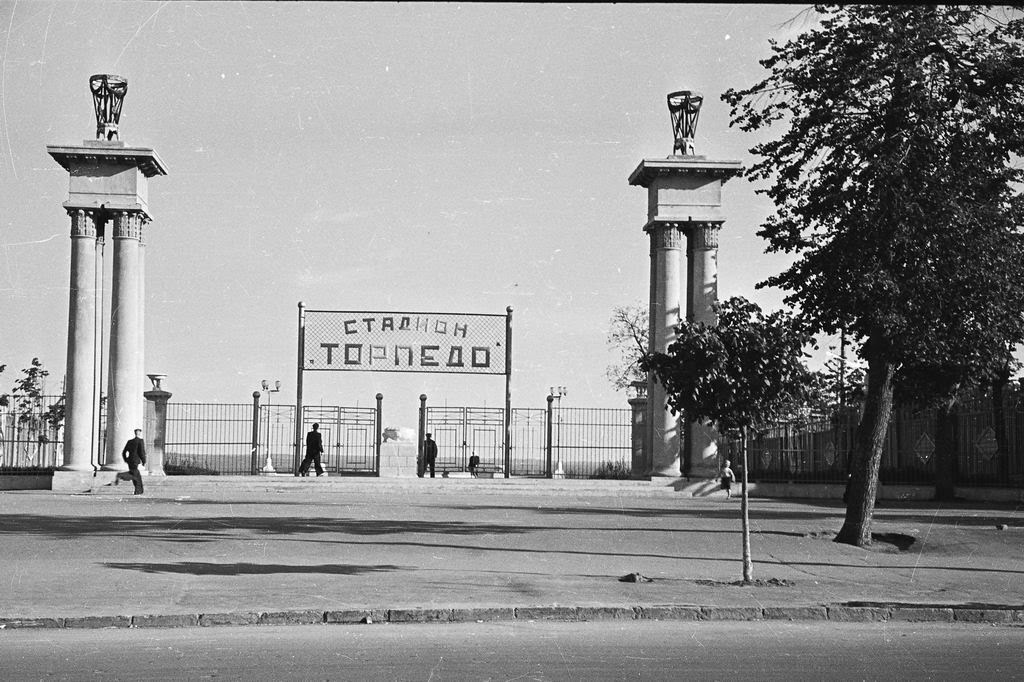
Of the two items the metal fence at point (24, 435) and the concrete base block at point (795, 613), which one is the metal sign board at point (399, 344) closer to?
the metal fence at point (24, 435)

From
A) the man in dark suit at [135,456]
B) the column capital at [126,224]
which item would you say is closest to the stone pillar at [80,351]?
the column capital at [126,224]

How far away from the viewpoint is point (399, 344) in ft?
113

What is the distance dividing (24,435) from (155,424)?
462 centimetres

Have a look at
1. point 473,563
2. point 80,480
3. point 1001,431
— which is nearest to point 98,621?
point 473,563

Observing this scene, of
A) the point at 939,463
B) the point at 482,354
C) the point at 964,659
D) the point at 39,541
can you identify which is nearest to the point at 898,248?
the point at 964,659

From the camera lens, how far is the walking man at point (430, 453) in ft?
119

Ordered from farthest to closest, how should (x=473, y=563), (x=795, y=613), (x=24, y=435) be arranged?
(x=24, y=435), (x=473, y=563), (x=795, y=613)

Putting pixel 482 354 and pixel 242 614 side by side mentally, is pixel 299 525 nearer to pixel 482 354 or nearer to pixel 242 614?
pixel 242 614

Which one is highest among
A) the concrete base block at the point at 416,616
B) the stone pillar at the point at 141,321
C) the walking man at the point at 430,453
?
the stone pillar at the point at 141,321

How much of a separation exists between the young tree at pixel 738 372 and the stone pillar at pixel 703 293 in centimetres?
1918

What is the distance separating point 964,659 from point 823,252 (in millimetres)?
10090

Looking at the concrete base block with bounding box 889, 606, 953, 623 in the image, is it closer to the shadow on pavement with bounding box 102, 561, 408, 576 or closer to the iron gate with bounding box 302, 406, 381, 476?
the shadow on pavement with bounding box 102, 561, 408, 576

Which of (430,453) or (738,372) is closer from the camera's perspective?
(738,372)

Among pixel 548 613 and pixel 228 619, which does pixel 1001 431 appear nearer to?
pixel 548 613
